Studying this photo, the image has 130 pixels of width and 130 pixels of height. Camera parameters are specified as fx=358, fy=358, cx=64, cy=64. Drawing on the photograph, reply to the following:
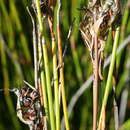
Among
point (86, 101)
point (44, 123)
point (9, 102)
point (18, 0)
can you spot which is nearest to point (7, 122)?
point (9, 102)

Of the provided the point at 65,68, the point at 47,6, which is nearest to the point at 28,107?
the point at 47,6

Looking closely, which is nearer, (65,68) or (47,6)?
(47,6)

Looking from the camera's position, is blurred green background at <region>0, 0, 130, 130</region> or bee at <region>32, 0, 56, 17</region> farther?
blurred green background at <region>0, 0, 130, 130</region>

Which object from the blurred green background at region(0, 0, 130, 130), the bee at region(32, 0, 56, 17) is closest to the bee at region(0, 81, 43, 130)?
the bee at region(32, 0, 56, 17)

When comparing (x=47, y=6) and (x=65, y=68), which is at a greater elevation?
(x=47, y=6)

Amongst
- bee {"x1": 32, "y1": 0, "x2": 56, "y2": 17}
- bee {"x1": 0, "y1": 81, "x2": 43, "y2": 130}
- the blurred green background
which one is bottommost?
the blurred green background

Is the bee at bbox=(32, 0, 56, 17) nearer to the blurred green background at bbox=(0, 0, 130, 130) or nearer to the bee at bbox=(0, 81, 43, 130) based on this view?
the bee at bbox=(0, 81, 43, 130)

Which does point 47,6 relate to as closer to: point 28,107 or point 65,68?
point 28,107

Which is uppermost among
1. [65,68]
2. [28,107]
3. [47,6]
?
[47,6]

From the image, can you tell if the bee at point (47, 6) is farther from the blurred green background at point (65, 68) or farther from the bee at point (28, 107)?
the blurred green background at point (65, 68)

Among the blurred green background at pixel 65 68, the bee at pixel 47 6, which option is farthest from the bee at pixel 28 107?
the blurred green background at pixel 65 68

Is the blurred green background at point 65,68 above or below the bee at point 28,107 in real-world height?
below
